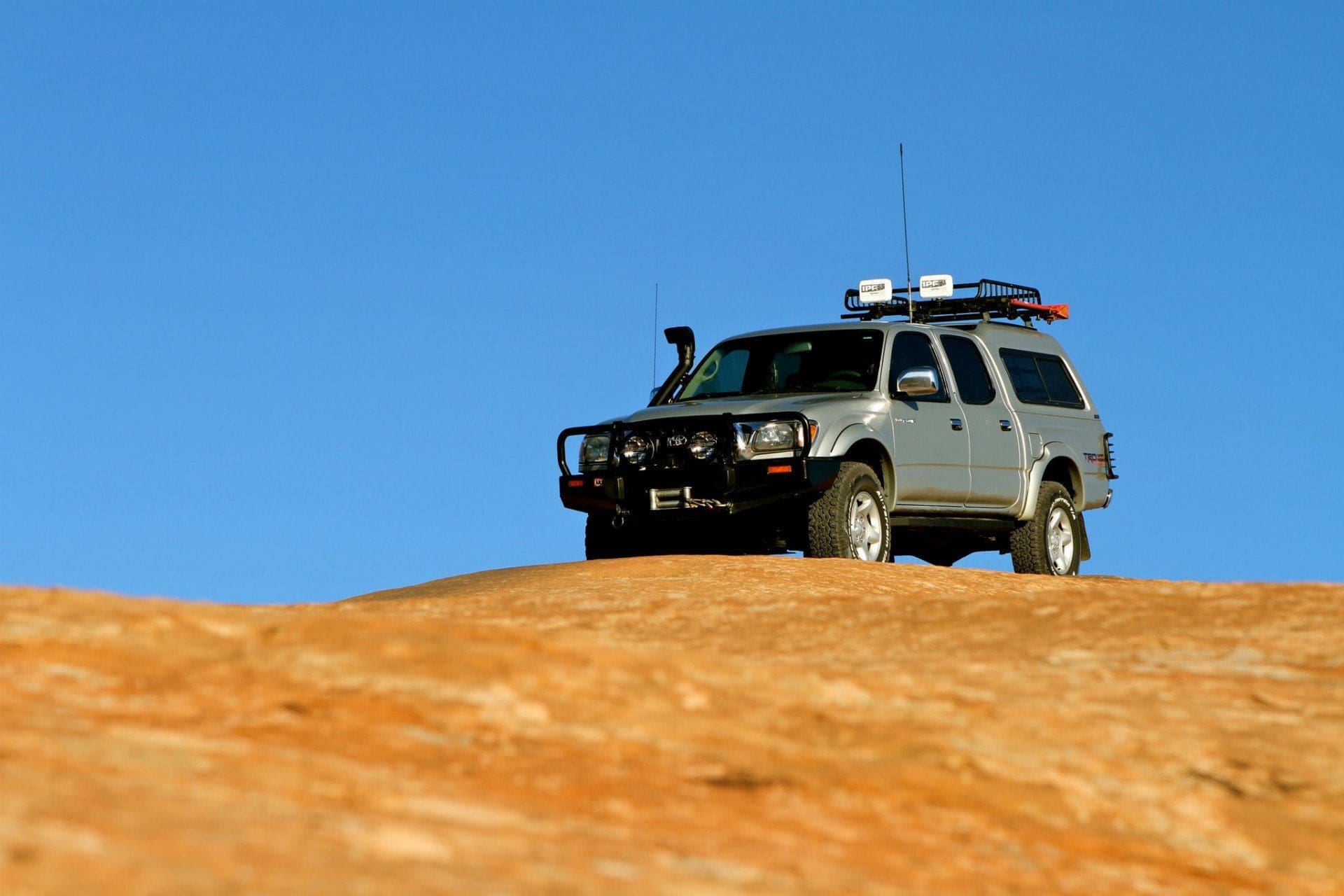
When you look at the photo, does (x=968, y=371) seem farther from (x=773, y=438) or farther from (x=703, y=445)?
(x=703, y=445)

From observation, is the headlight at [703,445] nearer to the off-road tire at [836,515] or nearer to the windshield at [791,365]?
the off-road tire at [836,515]

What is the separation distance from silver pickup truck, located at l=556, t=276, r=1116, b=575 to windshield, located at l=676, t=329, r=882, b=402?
1cm

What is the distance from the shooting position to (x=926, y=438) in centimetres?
1455

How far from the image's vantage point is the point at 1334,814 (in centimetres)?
507

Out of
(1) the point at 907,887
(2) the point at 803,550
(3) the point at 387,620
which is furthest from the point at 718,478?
(1) the point at 907,887

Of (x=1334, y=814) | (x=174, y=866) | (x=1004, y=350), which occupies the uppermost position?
(x=1004, y=350)

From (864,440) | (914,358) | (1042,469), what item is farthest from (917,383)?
(1042,469)

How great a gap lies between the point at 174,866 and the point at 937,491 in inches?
465

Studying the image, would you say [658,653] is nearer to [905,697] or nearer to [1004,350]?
[905,697]

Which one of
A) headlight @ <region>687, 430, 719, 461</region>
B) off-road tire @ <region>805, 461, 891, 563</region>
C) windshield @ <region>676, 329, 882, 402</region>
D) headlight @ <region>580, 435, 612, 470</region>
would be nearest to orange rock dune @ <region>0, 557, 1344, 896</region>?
off-road tire @ <region>805, 461, 891, 563</region>

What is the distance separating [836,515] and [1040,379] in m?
4.09

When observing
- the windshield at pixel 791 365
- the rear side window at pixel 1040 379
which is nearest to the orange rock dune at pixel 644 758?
the windshield at pixel 791 365

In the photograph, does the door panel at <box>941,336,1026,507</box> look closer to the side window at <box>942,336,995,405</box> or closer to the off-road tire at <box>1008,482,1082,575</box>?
the side window at <box>942,336,995,405</box>

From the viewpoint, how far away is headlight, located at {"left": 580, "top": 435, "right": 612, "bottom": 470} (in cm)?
1418
